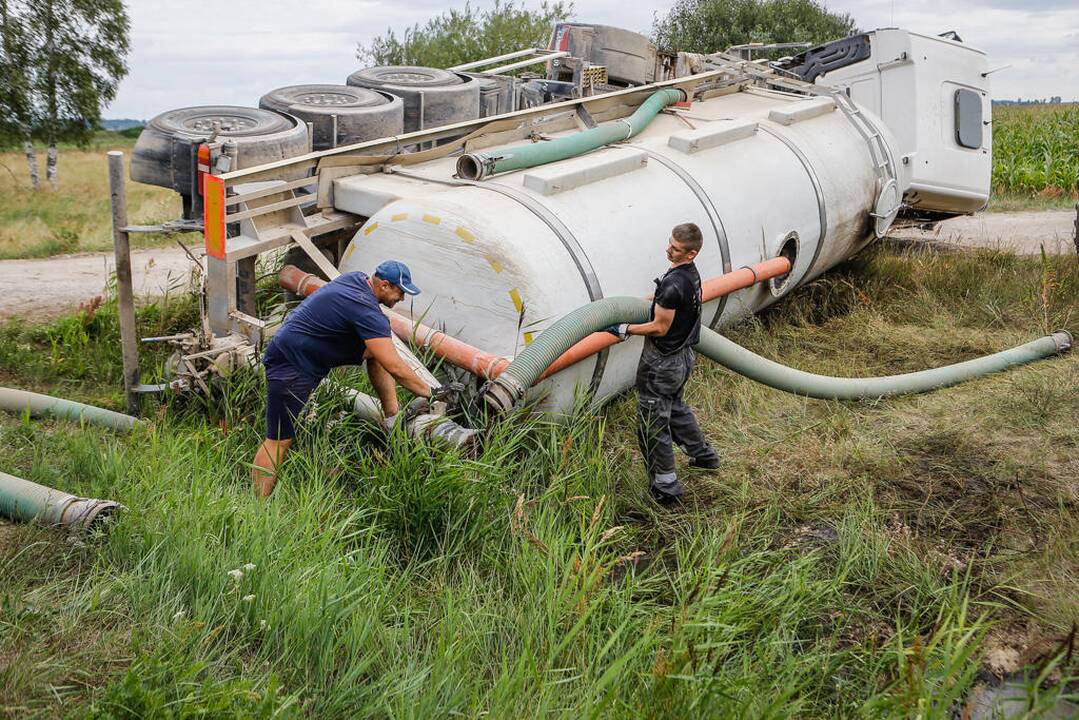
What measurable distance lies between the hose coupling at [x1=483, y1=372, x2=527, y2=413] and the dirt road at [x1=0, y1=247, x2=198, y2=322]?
11.8 feet

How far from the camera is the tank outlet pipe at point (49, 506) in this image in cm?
399

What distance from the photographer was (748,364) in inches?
240

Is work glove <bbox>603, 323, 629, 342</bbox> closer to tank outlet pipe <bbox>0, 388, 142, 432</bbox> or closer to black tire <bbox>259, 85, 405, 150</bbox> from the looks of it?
tank outlet pipe <bbox>0, 388, 142, 432</bbox>

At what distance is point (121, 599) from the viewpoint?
3.57 m

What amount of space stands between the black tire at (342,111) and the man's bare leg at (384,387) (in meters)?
2.49

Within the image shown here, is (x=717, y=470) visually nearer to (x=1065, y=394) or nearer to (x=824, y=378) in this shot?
(x=824, y=378)

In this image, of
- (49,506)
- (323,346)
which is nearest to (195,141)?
(323,346)

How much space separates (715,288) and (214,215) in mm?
3073

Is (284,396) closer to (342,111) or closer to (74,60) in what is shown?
(342,111)

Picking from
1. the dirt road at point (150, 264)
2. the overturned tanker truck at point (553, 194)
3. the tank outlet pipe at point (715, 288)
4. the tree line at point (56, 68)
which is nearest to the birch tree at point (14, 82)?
the tree line at point (56, 68)

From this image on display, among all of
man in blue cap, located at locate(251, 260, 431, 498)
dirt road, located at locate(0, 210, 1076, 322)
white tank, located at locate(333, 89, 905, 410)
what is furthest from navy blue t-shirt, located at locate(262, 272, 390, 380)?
dirt road, located at locate(0, 210, 1076, 322)

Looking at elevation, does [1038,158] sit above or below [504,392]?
above

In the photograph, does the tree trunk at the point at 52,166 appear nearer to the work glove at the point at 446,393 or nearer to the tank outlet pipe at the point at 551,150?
the tank outlet pipe at the point at 551,150

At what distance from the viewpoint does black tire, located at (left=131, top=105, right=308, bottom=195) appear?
6.16 m
